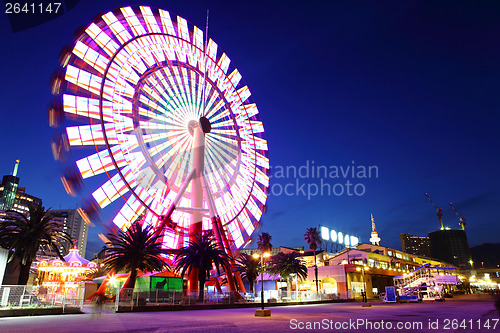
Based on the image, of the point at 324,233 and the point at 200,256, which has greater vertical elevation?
the point at 324,233

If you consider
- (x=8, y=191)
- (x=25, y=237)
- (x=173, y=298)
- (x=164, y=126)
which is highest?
(x=8, y=191)

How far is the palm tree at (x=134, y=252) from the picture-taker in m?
27.5

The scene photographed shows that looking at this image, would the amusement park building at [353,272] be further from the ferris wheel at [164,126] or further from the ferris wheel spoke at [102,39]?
the ferris wheel spoke at [102,39]

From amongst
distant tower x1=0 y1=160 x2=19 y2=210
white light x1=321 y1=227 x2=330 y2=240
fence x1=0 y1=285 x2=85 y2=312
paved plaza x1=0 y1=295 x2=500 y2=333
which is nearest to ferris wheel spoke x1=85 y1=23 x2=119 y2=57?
fence x1=0 y1=285 x2=85 y2=312

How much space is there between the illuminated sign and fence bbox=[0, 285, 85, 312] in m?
53.3

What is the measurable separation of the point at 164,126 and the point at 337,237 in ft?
184

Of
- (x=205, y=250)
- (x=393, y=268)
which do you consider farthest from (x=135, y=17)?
(x=393, y=268)

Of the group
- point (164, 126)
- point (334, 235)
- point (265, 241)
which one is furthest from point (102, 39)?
point (334, 235)

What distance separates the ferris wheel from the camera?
2242cm

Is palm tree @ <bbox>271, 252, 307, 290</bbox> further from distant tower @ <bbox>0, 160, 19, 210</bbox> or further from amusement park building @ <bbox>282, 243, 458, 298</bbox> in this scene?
distant tower @ <bbox>0, 160, 19, 210</bbox>

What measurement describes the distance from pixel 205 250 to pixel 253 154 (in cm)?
1269

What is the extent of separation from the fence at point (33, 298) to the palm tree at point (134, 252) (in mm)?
5479

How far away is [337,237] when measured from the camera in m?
74.4

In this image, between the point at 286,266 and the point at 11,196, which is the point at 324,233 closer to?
the point at 286,266
